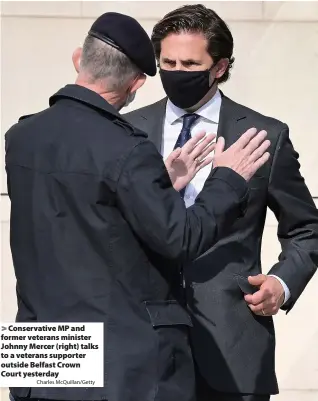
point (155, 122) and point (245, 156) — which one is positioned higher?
point (155, 122)

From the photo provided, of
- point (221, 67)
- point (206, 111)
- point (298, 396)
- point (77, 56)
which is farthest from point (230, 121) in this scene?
point (298, 396)

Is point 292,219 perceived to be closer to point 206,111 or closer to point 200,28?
point 206,111

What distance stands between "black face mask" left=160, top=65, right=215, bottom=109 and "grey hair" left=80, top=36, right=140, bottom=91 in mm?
814

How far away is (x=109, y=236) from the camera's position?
2.72 m

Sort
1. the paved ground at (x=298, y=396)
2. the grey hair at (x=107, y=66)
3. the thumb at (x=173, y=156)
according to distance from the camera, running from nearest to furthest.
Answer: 1. the grey hair at (x=107, y=66)
2. the thumb at (x=173, y=156)
3. the paved ground at (x=298, y=396)

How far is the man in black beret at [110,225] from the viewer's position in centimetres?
271

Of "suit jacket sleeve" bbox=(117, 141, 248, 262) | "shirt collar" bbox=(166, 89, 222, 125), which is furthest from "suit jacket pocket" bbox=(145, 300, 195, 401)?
"shirt collar" bbox=(166, 89, 222, 125)

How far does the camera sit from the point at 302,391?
567 centimetres

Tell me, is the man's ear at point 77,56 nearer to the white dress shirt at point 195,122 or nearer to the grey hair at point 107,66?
the grey hair at point 107,66

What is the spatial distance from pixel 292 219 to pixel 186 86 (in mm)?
548

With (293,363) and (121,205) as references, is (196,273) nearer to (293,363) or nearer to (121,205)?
(121,205)

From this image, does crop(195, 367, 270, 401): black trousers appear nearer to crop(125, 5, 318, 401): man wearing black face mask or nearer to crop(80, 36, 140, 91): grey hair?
crop(125, 5, 318, 401): man wearing black face mask

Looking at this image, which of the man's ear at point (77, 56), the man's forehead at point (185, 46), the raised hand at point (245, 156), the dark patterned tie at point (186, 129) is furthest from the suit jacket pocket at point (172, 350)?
the man's forehead at point (185, 46)

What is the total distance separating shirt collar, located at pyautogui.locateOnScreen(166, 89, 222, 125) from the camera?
3664 millimetres
